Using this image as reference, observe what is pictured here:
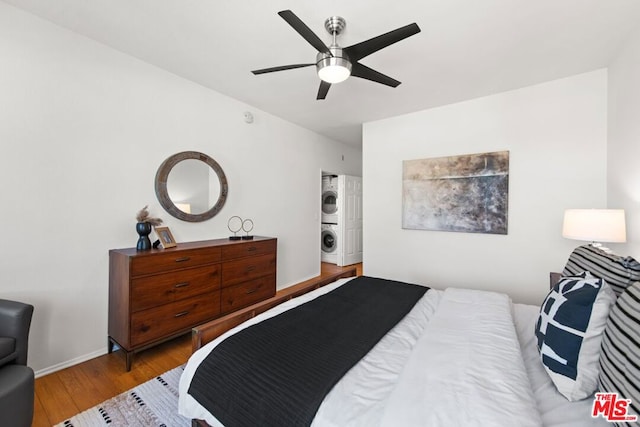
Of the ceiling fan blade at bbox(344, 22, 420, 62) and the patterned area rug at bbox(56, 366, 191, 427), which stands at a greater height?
the ceiling fan blade at bbox(344, 22, 420, 62)

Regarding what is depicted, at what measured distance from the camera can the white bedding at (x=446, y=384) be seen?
2.65ft

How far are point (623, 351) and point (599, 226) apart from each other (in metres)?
1.69

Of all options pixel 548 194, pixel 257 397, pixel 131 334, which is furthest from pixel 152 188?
pixel 548 194

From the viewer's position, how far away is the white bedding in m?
0.81

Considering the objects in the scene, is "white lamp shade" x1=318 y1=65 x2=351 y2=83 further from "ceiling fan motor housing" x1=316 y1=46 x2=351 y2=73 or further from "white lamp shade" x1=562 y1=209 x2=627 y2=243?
"white lamp shade" x1=562 y1=209 x2=627 y2=243

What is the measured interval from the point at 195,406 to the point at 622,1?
3464 mm

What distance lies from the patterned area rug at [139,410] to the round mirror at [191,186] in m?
1.57

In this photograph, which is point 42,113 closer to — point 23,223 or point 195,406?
point 23,223

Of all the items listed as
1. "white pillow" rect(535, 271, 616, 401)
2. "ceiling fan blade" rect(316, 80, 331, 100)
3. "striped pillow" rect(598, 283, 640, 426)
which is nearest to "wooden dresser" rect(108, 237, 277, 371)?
"ceiling fan blade" rect(316, 80, 331, 100)

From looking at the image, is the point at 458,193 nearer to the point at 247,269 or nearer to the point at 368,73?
the point at 368,73

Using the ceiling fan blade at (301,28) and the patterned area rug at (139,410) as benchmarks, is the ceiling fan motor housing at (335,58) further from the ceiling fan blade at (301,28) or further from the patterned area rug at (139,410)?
the patterned area rug at (139,410)

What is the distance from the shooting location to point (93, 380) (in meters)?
1.93

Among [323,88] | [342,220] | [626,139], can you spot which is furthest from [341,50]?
[342,220]

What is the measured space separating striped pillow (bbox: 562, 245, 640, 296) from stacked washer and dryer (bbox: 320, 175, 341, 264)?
14.3ft
